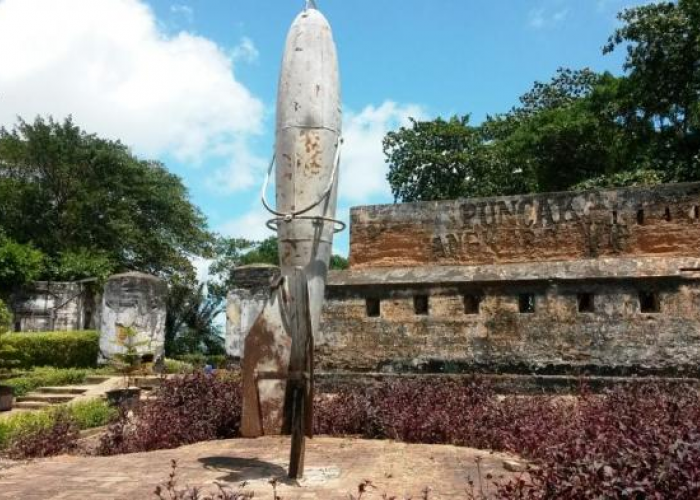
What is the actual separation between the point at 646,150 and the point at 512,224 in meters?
11.6

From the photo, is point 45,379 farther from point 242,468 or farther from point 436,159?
point 436,159

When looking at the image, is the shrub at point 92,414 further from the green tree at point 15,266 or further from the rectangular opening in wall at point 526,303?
the green tree at point 15,266

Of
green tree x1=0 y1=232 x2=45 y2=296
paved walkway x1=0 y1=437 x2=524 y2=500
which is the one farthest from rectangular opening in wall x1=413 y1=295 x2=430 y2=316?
green tree x1=0 y1=232 x2=45 y2=296

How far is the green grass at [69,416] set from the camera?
7.65 m

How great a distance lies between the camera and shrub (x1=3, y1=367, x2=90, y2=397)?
13.3m

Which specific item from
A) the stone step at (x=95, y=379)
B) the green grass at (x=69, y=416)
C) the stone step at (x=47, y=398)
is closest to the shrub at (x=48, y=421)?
the green grass at (x=69, y=416)

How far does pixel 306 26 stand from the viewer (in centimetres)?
534

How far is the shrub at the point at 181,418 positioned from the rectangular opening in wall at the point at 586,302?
549cm

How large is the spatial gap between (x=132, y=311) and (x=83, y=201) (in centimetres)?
1174

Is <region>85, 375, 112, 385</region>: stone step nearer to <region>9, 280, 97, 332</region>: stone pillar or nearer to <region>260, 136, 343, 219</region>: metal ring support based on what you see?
<region>9, 280, 97, 332</region>: stone pillar

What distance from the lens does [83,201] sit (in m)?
25.8

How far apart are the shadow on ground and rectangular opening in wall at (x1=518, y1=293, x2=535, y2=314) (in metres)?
6.39

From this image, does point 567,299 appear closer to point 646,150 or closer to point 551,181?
point 646,150

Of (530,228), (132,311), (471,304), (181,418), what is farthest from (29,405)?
(530,228)
